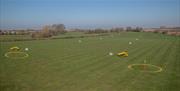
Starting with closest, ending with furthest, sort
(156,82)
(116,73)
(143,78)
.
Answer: (156,82) < (143,78) < (116,73)

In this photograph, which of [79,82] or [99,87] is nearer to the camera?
[99,87]

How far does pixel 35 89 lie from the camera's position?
25.8ft

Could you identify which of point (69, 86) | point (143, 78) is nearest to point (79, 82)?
point (69, 86)

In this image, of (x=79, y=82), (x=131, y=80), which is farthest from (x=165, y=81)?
(x=79, y=82)

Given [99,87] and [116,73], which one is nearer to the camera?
[99,87]

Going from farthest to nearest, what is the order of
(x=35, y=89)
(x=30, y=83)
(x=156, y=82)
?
(x=156, y=82) → (x=30, y=83) → (x=35, y=89)

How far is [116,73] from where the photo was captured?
10992mm

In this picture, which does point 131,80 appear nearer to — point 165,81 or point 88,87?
point 165,81

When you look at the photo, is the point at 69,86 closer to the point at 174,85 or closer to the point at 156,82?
the point at 156,82

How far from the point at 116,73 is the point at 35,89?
208 inches

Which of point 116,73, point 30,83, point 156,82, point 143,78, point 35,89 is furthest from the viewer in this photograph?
point 116,73

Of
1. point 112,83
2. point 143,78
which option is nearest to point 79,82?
point 112,83

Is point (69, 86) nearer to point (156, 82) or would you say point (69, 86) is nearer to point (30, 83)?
point (30, 83)

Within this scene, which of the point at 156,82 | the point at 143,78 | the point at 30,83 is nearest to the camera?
the point at 30,83
